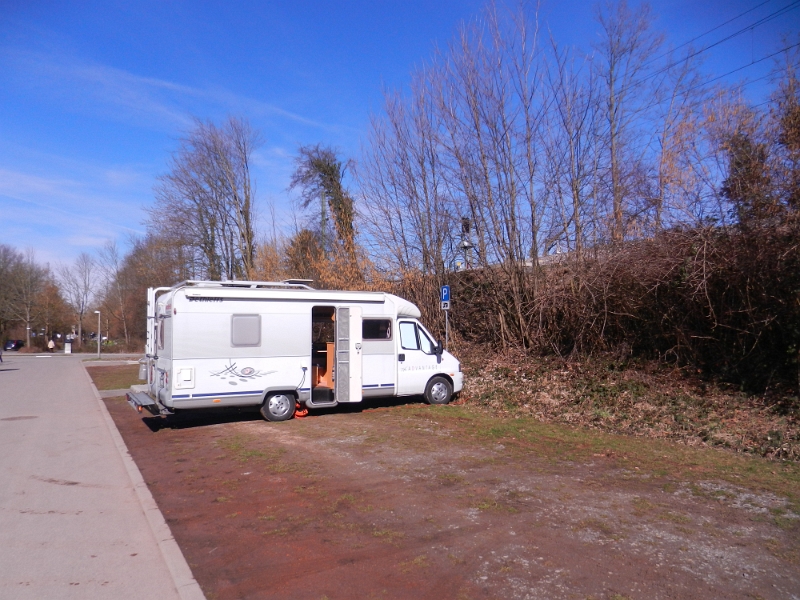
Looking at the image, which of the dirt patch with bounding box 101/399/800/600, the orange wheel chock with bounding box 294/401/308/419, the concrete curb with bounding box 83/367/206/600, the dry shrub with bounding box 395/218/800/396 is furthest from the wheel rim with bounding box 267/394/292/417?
the dry shrub with bounding box 395/218/800/396

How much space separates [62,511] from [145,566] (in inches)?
88.4

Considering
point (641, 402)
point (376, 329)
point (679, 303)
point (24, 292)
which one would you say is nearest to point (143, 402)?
point (376, 329)

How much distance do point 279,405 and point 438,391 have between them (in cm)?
376

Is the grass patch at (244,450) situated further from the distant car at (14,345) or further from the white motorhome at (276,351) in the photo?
the distant car at (14,345)

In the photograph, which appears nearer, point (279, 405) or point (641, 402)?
point (641, 402)

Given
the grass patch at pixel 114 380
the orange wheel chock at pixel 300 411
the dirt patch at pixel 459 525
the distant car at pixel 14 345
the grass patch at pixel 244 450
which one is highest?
the distant car at pixel 14 345

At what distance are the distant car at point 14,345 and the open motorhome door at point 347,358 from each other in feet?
193

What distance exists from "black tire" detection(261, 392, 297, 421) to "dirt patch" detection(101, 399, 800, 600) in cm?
243

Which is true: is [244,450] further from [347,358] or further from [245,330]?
[347,358]

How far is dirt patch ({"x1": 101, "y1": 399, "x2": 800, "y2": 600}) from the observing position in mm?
4613

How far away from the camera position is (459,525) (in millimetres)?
5859

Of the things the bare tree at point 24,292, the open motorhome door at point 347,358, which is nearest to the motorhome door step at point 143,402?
the open motorhome door at point 347,358

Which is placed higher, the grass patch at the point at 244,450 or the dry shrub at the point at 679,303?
the dry shrub at the point at 679,303

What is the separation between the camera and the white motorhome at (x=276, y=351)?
11.3m
